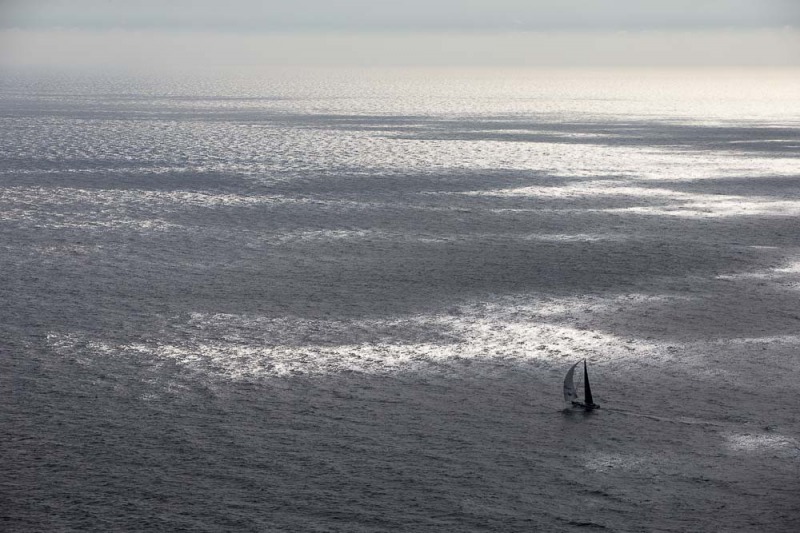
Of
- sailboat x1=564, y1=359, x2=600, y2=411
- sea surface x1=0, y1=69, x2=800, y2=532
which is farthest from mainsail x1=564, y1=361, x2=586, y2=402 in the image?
sea surface x1=0, y1=69, x2=800, y2=532

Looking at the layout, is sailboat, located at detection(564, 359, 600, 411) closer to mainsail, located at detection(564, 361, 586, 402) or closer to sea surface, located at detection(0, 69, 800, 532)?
mainsail, located at detection(564, 361, 586, 402)

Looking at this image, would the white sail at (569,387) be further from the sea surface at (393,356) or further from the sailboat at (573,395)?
the sea surface at (393,356)

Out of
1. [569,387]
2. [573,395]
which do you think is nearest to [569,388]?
[569,387]

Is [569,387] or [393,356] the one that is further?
[393,356]

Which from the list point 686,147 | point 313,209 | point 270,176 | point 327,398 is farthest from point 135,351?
point 686,147

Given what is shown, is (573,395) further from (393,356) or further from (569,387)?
(393,356)

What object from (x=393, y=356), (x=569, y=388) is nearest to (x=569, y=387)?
(x=569, y=388)

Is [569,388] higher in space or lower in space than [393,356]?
higher

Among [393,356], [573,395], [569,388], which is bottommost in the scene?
[393,356]
